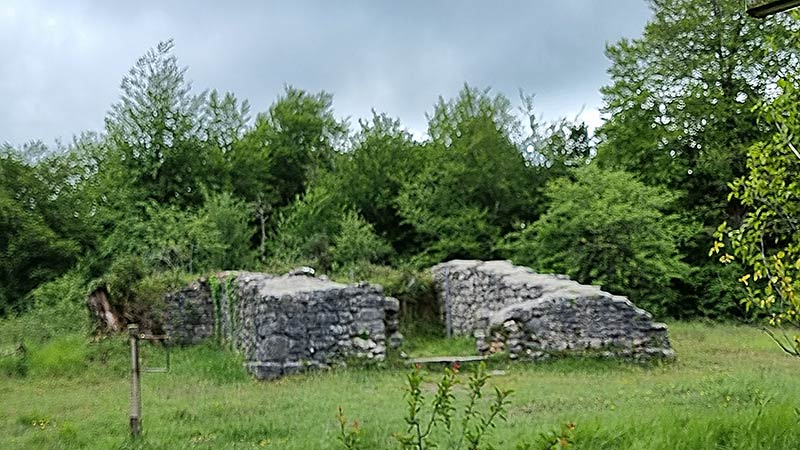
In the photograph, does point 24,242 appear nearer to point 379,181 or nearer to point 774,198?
point 379,181

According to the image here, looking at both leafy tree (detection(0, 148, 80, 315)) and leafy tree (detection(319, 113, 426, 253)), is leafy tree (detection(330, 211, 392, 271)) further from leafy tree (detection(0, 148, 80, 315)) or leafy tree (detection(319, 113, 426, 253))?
leafy tree (detection(0, 148, 80, 315))

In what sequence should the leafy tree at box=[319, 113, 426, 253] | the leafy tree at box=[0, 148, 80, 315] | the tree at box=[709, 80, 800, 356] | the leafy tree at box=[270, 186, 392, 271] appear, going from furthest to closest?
the leafy tree at box=[319, 113, 426, 253] → the leafy tree at box=[0, 148, 80, 315] → the leafy tree at box=[270, 186, 392, 271] → the tree at box=[709, 80, 800, 356]

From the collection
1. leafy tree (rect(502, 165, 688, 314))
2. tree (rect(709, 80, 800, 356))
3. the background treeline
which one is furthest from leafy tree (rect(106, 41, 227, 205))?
tree (rect(709, 80, 800, 356))

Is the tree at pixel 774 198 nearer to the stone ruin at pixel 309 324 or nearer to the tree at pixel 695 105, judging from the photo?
the stone ruin at pixel 309 324

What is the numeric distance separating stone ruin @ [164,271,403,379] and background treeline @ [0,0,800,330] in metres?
6.04

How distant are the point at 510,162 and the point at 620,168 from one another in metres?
3.48

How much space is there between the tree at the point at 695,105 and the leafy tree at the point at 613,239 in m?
2.03

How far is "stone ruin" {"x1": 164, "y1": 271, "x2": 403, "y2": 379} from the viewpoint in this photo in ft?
39.5

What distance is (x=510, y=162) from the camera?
84.6ft

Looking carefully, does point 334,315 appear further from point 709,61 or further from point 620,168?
A: point 709,61

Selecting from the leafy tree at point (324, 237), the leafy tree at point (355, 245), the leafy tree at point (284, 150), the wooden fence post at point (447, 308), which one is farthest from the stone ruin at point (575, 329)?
the leafy tree at point (284, 150)

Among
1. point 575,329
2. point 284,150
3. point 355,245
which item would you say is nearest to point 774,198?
point 575,329

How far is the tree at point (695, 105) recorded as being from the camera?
23406 mm

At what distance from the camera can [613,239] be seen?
Result: 20656 mm
